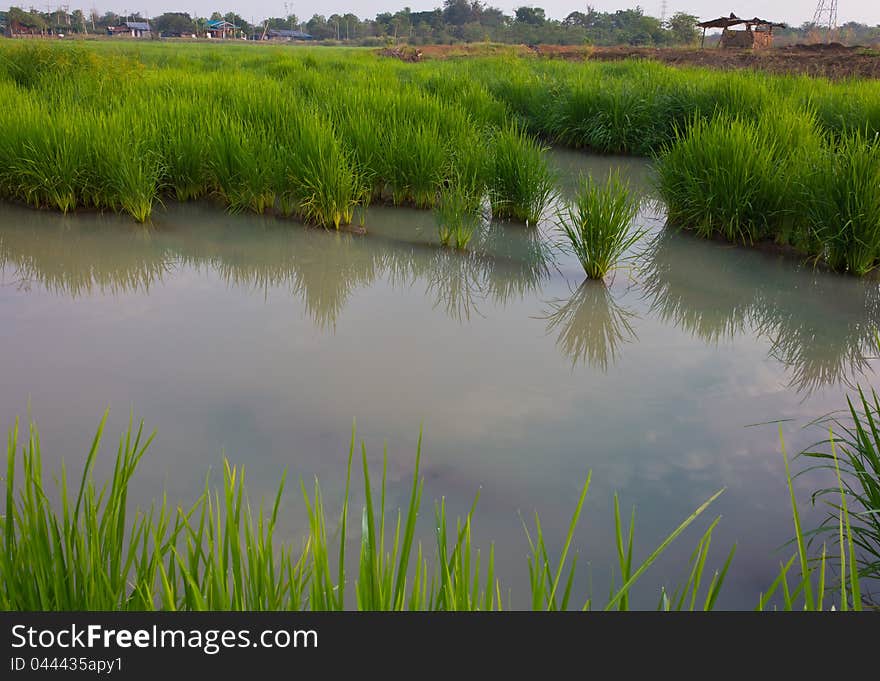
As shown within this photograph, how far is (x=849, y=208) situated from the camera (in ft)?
12.7

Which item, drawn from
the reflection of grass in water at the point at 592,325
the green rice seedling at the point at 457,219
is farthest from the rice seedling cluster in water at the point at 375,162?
the reflection of grass in water at the point at 592,325

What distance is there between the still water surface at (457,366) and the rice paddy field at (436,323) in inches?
0.6

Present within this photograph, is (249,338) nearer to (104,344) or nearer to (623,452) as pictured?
(104,344)

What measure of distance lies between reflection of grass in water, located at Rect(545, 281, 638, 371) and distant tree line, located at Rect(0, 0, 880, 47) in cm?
4681

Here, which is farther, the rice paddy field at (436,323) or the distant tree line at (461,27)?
the distant tree line at (461,27)

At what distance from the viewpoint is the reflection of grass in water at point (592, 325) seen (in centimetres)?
319

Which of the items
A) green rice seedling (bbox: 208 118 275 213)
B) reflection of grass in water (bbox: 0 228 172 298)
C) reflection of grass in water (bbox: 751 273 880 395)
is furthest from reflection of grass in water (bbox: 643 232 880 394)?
reflection of grass in water (bbox: 0 228 172 298)

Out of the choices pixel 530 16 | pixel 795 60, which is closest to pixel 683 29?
pixel 530 16

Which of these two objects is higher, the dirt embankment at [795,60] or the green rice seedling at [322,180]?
the dirt embankment at [795,60]

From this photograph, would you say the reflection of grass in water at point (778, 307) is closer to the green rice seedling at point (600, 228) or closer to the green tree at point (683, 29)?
the green rice seedling at point (600, 228)

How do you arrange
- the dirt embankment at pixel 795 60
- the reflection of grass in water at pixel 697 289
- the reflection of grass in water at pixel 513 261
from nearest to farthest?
the reflection of grass in water at pixel 697 289
the reflection of grass in water at pixel 513 261
the dirt embankment at pixel 795 60

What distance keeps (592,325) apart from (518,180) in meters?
1.89

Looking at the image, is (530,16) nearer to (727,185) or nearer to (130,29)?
(130,29)
